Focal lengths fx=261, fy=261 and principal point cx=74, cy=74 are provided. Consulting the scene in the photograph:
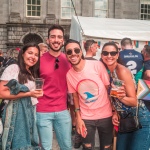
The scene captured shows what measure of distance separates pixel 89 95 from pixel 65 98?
1.77 feet

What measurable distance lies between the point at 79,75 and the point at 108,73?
36 cm

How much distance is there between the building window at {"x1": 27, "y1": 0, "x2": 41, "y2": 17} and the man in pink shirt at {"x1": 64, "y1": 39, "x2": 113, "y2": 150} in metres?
17.8

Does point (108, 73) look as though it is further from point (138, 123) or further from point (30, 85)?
point (30, 85)

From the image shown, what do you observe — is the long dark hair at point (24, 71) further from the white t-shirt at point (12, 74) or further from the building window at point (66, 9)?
the building window at point (66, 9)

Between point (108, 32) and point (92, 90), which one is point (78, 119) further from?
point (108, 32)

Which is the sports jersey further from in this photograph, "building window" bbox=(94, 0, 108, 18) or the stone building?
"building window" bbox=(94, 0, 108, 18)

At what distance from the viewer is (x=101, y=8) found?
21547 millimetres

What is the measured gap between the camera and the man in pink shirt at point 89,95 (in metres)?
3.18

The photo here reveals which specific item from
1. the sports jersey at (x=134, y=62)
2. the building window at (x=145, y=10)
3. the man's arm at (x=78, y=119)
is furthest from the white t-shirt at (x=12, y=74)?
the building window at (x=145, y=10)

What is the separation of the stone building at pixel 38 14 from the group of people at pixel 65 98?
15.8 m

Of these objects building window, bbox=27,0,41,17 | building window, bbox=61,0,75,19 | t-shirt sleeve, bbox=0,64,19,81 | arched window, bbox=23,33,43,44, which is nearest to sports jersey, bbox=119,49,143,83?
t-shirt sleeve, bbox=0,64,19,81

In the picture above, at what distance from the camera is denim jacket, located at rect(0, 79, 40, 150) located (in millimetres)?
2844

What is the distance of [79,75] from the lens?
3.22m

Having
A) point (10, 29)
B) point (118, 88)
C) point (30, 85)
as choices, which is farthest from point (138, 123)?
point (10, 29)
